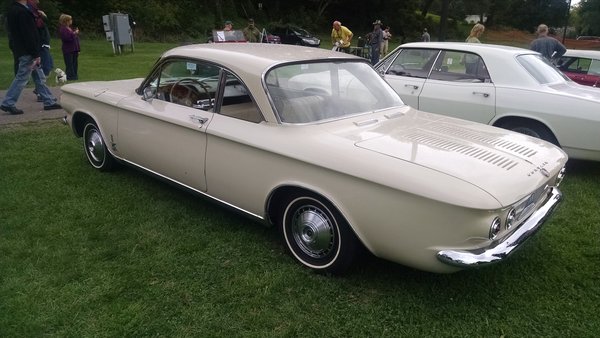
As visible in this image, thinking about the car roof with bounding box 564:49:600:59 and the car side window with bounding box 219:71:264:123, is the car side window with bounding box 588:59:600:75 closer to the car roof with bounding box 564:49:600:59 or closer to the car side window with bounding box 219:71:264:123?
the car roof with bounding box 564:49:600:59

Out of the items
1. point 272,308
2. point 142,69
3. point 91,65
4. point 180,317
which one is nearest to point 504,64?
point 272,308

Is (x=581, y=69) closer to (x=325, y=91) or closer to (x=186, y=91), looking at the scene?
(x=325, y=91)

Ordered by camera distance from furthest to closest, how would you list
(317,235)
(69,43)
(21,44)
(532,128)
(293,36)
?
(293,36) → (69,43) → (21,44) → (532,128) → (317,235)

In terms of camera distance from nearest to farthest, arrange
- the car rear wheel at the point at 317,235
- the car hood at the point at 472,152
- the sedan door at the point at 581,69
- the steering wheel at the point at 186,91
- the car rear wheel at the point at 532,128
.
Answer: the car hood at the point at 472,152
the car rear wheel at the point at 317,235
the steering wheel at the point at 186,91
the car rear wheel at the point at 532,128
the sedan door at the point at 581,69

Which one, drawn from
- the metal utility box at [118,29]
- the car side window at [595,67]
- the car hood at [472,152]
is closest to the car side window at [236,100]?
the car hood at [472,152]

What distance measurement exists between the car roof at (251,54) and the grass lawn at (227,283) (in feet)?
4.43

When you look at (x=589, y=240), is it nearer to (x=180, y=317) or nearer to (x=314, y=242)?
(x=314, y=242)

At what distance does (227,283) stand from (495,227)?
1.74 meters

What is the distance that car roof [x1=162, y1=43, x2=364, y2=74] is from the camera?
3.56 m

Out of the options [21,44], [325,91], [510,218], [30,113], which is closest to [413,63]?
[325,91]

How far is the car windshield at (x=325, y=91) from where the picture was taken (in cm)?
342

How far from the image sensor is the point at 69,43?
1116cm

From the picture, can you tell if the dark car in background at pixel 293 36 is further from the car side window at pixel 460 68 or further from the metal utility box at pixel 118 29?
the car side window at pixel 460 68

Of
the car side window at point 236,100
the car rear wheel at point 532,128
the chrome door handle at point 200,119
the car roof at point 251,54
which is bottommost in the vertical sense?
the car rear wheel at point 532,128
